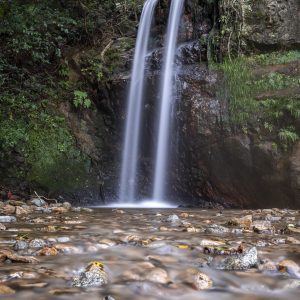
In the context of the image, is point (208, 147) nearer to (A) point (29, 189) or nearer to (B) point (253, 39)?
(B) point (253, 39)

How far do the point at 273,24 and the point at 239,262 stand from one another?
6542 millimetres

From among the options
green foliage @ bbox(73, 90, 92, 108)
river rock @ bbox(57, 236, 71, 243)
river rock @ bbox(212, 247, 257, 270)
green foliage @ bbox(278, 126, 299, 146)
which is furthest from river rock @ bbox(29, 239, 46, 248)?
green foliage @ bbox(73, 90, 92, 108)

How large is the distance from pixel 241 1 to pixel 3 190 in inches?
245

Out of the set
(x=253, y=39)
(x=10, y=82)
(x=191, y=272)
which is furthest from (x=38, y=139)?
(x=191, y=272)

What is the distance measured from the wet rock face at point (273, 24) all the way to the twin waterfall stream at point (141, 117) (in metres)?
1.83

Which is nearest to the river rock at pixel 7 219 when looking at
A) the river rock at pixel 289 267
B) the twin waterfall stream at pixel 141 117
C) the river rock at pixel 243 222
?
the river rock at pixel 243 222

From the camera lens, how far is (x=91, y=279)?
2.07 metres

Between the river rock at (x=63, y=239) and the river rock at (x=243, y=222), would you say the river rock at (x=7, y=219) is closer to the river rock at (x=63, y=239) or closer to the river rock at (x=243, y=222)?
the river rock at (x=63, y=239)

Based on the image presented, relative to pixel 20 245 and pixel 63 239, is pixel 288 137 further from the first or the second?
pixel 20 245

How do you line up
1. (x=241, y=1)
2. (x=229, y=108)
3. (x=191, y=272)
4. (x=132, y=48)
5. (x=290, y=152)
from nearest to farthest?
(x=191, y=272), (x=290, y=152), (x=229, y=108), (x=241, y=1), (x=132, y=48)

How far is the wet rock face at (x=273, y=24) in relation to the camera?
7621 mm

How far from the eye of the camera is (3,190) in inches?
296

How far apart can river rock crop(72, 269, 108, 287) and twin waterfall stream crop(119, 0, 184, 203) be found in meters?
5.94

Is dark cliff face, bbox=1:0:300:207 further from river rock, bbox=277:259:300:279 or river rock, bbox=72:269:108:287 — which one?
river rock, bbox=72:269:108:287
